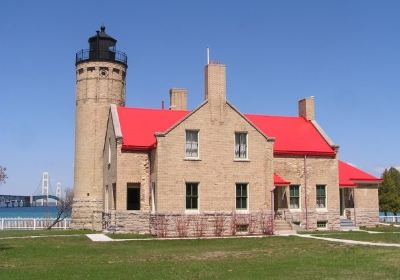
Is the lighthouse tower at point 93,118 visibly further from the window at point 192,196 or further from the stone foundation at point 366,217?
the stone foundation at point 366,217

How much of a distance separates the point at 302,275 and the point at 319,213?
20.2 metres

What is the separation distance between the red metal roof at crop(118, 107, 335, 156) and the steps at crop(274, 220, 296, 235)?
457cm

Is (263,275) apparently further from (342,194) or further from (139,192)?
(342,194)

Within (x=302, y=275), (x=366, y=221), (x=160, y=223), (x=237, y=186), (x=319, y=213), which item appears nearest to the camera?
(x=302, y=275)

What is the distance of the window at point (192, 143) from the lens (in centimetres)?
3077

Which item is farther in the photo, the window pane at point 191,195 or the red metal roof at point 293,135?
the red metal roof at point 293,135

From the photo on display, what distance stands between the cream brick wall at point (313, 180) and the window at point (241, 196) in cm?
352

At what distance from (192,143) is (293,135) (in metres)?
8.91

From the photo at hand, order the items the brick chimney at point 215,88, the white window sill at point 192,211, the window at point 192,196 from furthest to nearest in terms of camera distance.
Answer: the brick chimney at point 215,88 < the window at point 192,196 < the white window sill at point 192,211

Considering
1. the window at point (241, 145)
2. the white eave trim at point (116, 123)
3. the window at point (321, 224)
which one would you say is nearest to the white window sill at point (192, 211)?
the window at point (241, 145)

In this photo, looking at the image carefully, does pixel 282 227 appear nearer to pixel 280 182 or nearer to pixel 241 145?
pixel 280 182

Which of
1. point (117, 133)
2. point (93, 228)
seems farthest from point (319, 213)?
point (93, 228)

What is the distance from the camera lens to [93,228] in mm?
39531

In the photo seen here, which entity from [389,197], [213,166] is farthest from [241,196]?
[389,197]
